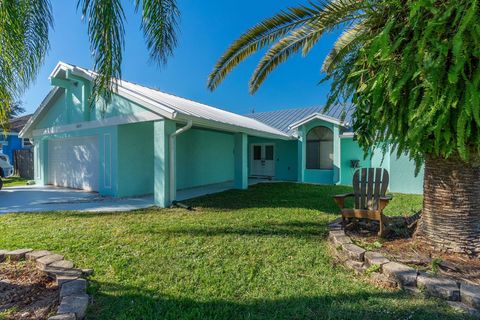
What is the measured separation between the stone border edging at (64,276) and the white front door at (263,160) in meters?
14.1

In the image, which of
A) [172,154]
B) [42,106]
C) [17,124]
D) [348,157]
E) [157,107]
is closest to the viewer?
[157,107]

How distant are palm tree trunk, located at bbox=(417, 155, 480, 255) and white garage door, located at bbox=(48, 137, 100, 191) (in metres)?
10.9

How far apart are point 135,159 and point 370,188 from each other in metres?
8.28

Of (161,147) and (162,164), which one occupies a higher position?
(161,147)

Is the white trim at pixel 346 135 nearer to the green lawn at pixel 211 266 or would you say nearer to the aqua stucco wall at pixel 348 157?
the aqua stucco wall at pixel 348 157

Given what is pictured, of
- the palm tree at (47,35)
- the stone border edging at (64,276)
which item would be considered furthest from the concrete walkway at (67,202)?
the palm tree at (47,35)

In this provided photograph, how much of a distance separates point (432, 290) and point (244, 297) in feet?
7.03

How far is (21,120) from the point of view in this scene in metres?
26.6

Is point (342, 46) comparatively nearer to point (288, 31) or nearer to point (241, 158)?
point (288, 31)

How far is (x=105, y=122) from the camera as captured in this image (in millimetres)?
9797

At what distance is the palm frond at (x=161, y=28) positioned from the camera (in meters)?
4.00

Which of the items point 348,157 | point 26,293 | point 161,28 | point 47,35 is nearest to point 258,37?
point 161,28

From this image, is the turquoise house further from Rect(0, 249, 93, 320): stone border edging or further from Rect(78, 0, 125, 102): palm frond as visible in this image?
Rect(0, 249, 93, 320): stone border edging

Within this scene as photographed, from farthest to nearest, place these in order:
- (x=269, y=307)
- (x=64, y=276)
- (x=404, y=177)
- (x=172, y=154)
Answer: (x=404, y=177) → (x=172, y=154) → (x=64, y=276) → (x=269, y=307)
